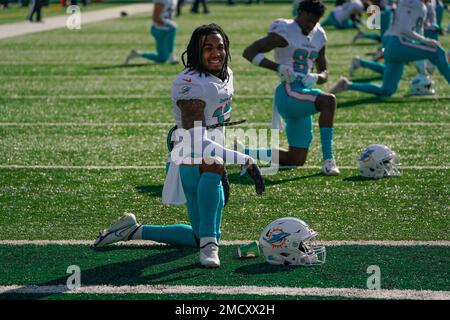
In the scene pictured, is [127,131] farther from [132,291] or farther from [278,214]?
[132,291]

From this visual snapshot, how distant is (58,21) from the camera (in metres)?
29.8

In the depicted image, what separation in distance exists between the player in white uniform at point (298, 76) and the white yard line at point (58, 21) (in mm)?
15426

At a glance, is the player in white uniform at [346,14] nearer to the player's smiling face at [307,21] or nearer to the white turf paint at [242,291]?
the player's smiling face at [307,21]

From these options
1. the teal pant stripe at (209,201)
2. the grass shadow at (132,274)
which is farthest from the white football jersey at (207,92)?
the grass shadow at (132,274)

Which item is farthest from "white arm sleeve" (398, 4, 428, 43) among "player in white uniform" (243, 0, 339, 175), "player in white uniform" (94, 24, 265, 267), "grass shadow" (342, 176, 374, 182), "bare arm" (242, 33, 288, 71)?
"player in white uniform" (94, 24, 265, 267)

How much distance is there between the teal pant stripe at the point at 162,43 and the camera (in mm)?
18328

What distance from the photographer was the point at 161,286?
6008 mm

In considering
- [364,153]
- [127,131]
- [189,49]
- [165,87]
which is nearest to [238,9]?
[165,87]

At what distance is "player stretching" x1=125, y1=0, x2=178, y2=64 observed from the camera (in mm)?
18281

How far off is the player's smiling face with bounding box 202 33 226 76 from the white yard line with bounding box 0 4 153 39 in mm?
18360

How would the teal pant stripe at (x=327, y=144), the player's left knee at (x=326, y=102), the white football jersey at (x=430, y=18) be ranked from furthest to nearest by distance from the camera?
the white football jersey at (x=430, y=18), the player's left knee at (x=326, y=102), the teal pant stripe at (x=327, y=144)

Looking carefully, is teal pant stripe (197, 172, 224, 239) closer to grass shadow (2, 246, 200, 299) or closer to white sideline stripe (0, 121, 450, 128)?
grass shadow (2, 246, 200, 299)

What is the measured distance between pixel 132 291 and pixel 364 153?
3816 mm

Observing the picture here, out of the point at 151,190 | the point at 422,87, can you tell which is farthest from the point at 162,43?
the point at 151,190
